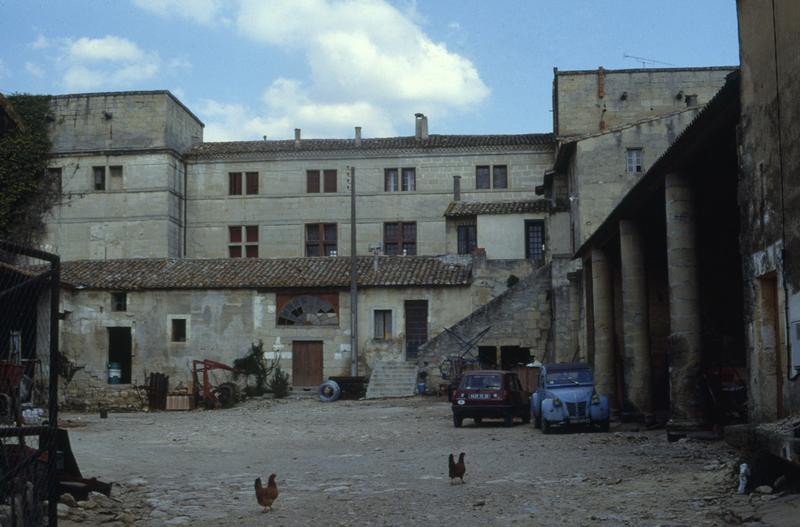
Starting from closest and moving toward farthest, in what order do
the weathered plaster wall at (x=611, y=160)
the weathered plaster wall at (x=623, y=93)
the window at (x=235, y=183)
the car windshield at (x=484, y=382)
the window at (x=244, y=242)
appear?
the car windshield at (x=484, y=382) < the weathered plaster wall at (x=611, y=160) < the weathered plaster wall at (x=623, y=93) < the window at (x=244, y=242) < the window at (x=235, y=183)

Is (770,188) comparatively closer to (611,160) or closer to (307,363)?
(611,160)

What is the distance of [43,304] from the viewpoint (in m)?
34.3

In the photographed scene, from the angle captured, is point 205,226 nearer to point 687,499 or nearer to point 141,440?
point 141,440

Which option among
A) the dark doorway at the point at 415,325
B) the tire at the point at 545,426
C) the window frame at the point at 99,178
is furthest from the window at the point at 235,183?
the tire at the point at 545,426

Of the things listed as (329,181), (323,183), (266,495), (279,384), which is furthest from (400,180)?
(266,495)

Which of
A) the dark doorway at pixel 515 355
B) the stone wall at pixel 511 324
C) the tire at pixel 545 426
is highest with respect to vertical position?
the stone wall at pixel 511 324

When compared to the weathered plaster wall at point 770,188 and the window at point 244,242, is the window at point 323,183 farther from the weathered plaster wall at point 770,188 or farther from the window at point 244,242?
the weathered plaster wall at point 770,188

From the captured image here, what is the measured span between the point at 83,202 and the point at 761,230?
4479 cm

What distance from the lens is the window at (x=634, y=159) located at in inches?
1467

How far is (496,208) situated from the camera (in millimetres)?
46375

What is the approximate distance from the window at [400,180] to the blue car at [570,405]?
30462 millimetres

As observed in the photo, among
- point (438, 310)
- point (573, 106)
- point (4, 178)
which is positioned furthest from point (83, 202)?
point (573, 106)

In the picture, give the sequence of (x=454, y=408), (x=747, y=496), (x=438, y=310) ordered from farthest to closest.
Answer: (x=438, y=310), (x=454, y=408), (x=747, y=496)

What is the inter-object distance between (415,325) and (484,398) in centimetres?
1756
